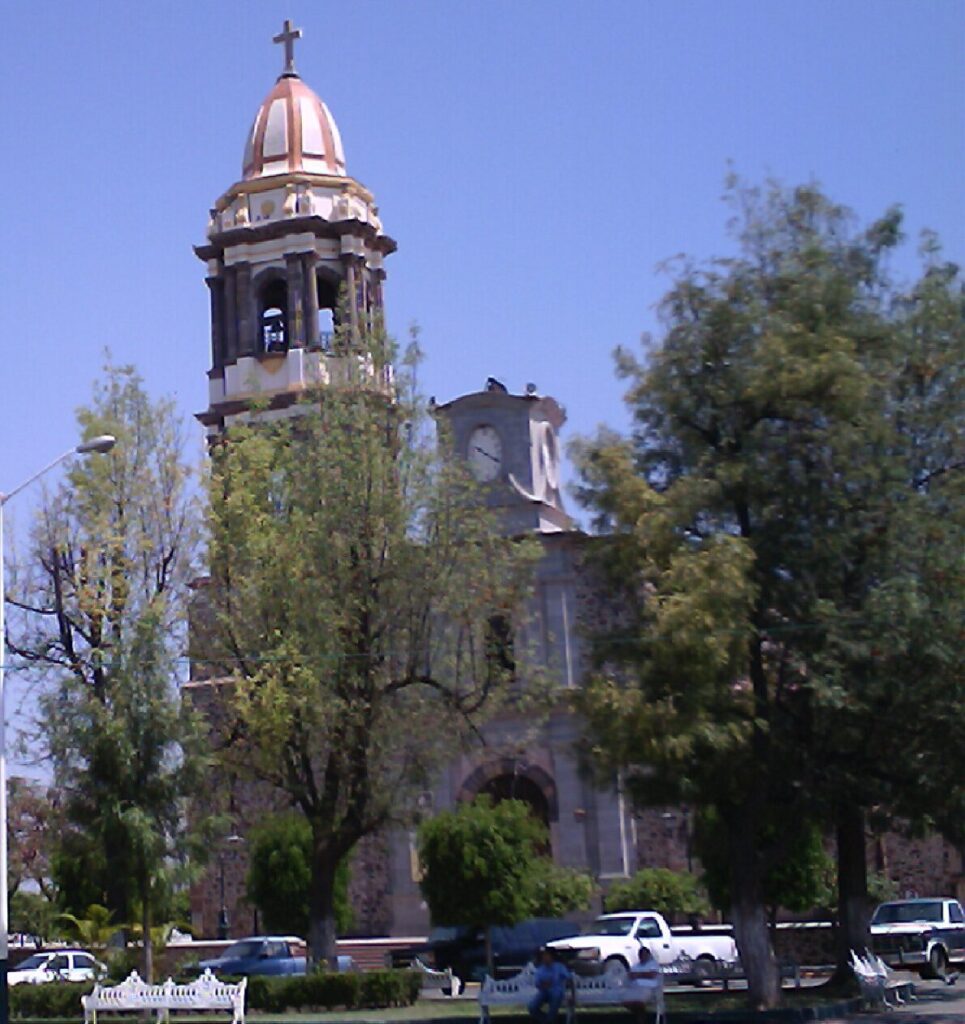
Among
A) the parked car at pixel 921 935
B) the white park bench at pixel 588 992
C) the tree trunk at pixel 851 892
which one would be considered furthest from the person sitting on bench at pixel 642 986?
the parked car at pixel 921 935

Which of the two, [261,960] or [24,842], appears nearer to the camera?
[261,960]

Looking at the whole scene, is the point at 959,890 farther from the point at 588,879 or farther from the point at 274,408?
Answer: the point at 274,408

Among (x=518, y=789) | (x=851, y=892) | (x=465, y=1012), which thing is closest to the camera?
(x=465, y=1012)

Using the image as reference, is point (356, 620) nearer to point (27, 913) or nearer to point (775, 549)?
point (775, 549)

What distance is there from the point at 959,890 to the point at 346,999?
22.7 metres

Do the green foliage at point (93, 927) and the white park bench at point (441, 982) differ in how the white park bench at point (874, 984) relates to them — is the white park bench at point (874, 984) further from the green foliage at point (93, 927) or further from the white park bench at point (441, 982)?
the green foliage at point (93, 927)

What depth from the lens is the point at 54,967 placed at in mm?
39531

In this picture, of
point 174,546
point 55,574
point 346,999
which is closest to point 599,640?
point 346,999

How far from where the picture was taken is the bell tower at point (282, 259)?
49.6 meters

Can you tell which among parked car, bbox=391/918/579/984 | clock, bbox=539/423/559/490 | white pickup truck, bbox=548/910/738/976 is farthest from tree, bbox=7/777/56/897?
white pickup truck, bbox=548/910/738/976

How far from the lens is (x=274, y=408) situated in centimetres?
4853

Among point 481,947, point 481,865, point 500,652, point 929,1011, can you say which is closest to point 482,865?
point 481,865

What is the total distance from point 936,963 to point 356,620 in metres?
13.1

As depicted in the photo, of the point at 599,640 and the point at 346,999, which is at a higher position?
the point at 599,640
